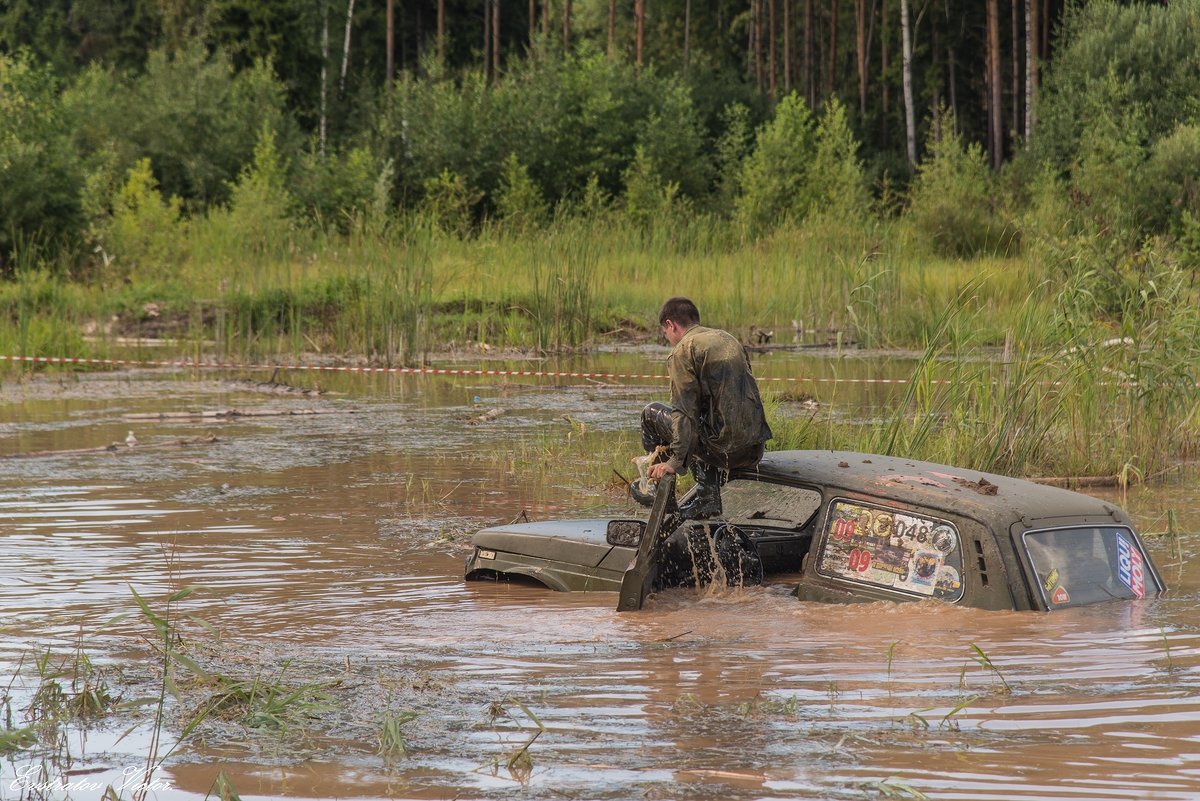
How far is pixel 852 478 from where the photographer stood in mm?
7129

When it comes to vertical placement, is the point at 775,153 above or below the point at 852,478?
above

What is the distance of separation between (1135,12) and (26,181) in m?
26.6

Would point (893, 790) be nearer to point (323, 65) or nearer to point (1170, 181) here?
point (1170, 181)

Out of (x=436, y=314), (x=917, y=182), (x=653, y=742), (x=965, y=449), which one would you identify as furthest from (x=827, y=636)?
(x=917, y=182)

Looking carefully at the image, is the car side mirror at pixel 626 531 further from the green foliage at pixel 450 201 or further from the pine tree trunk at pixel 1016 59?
the pine tree trunk at pixel 1016 59

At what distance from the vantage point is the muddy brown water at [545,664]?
509 centimetres

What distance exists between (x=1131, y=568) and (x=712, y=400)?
7.01 ft

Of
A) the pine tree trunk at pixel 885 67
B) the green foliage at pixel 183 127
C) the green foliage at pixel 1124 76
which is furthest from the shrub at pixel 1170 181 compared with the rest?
the pine tree trunk at pixel 885 67

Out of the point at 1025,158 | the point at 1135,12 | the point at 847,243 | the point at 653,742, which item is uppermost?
the point at 1135,12

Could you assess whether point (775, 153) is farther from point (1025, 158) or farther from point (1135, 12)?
point (1135, 12)

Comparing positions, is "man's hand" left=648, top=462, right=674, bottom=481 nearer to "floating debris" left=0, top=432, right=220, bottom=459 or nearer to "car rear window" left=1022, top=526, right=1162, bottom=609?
"car rear window" left=1022, top=526, right=1162, bottom=609

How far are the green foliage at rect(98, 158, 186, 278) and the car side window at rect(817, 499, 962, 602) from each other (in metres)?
20.3

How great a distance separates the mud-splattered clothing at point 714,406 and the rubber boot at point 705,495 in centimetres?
7

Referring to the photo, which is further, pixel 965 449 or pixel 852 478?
pixel 965 449
